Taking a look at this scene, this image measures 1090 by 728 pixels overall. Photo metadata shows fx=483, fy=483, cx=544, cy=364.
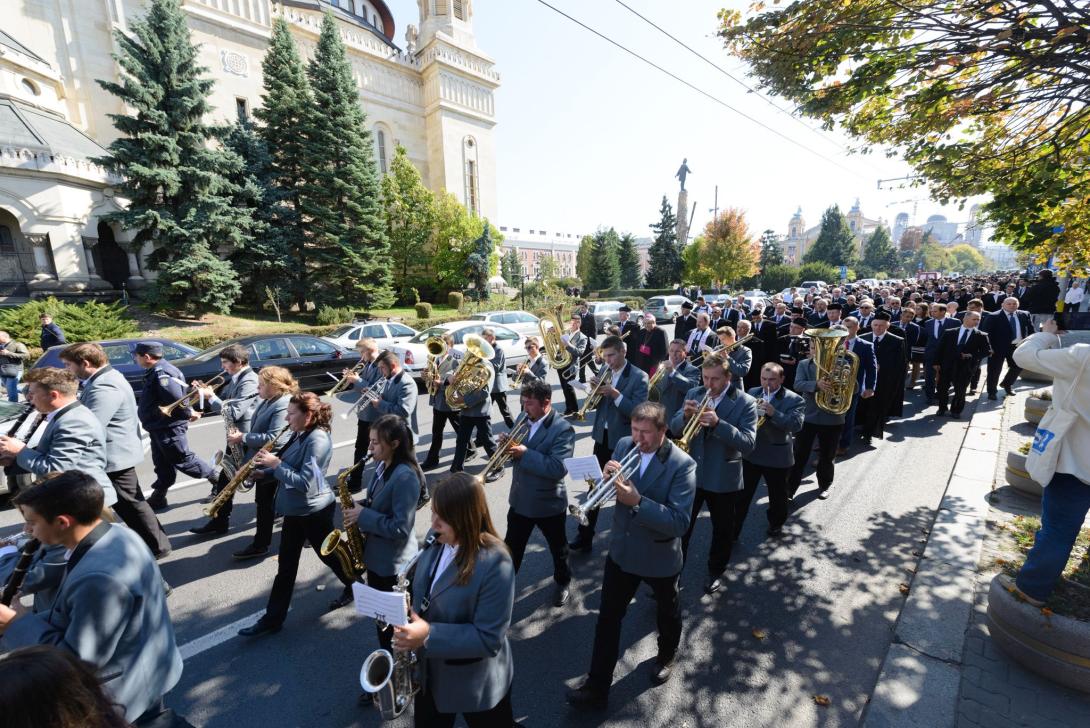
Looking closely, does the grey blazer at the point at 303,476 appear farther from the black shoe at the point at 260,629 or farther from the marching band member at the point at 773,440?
the marching band member at the point at 773,440

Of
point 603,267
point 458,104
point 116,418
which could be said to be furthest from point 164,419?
point 603,267

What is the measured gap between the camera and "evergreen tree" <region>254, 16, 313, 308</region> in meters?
24.1

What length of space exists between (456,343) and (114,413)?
865cm

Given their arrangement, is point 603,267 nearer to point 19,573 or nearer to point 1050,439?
point 1050,439

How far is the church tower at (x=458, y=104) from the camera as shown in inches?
1545

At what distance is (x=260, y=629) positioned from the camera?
12.3 ft

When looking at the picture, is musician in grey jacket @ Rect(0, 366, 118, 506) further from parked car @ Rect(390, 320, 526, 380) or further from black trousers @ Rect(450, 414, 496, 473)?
parked car @ Rect(390, 320, 526, 380)

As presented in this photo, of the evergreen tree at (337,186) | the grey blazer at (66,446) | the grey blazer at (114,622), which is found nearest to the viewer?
the grey blazer at (114,622)

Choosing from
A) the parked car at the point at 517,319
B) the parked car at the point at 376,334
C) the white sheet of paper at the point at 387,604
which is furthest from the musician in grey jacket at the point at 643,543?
the parked car at the point at 517,319

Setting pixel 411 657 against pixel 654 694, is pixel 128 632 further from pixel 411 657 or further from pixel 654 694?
pixel 654 694

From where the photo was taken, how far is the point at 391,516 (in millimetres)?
3121

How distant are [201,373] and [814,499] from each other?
11160 millimetres

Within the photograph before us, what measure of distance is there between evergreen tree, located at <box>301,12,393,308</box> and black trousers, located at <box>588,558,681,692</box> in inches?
991

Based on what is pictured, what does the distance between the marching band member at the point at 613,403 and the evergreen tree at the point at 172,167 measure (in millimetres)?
21581
